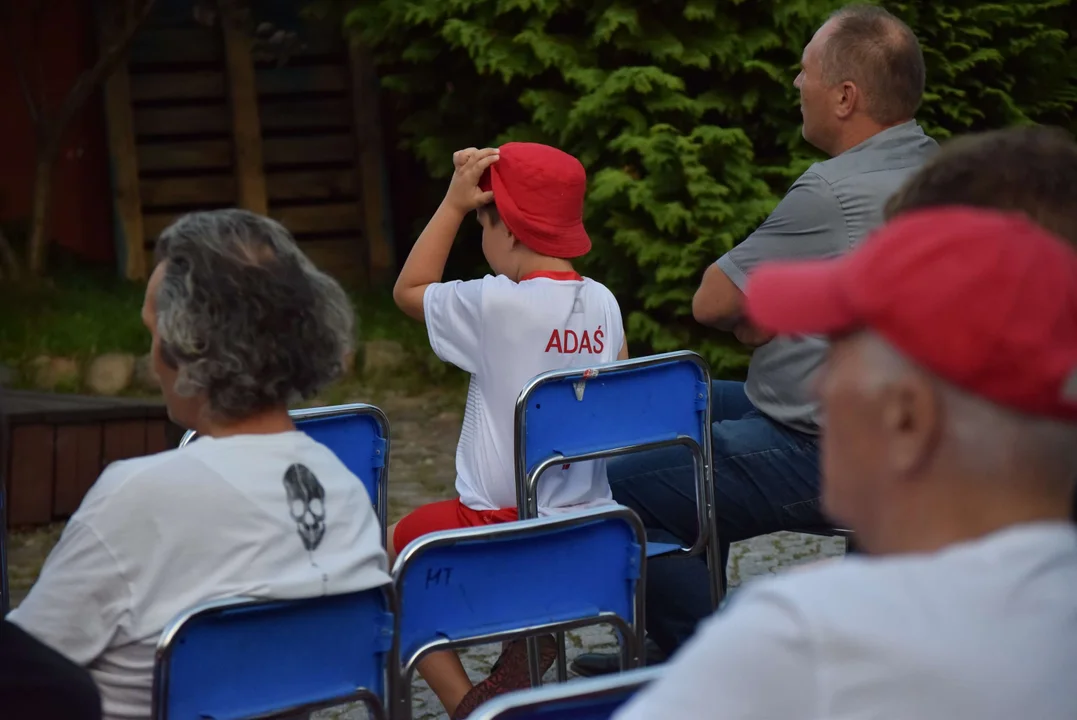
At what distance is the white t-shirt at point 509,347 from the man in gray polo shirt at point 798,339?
231 millimetres

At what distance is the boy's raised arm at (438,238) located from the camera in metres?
3.63

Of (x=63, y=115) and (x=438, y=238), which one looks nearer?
(x=438, y=238)

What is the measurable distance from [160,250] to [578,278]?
4.59 ft

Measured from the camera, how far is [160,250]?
2314 mm

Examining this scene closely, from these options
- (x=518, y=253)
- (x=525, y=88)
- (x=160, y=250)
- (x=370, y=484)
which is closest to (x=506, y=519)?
(x=370, y=484)

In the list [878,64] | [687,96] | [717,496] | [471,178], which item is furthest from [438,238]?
[687,96]

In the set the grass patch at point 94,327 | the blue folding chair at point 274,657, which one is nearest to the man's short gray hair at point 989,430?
the blue folding chair at point 274,657

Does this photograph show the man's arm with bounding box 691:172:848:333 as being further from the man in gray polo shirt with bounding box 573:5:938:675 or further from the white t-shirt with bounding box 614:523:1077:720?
the white t-shirt with bounding box 614:523:1077:720

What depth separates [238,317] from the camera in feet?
7.29

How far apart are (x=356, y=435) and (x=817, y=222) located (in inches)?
46.5

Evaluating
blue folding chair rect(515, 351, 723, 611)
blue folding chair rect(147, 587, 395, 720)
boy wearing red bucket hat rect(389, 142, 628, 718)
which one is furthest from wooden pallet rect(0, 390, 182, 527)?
blue folding chair rect(147, 587, 395, 720)

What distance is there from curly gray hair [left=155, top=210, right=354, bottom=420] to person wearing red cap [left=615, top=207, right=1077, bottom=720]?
120 centimetres

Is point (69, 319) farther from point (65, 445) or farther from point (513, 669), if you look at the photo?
point (513, 669)

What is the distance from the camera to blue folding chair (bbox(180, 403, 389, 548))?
3.19 meters
